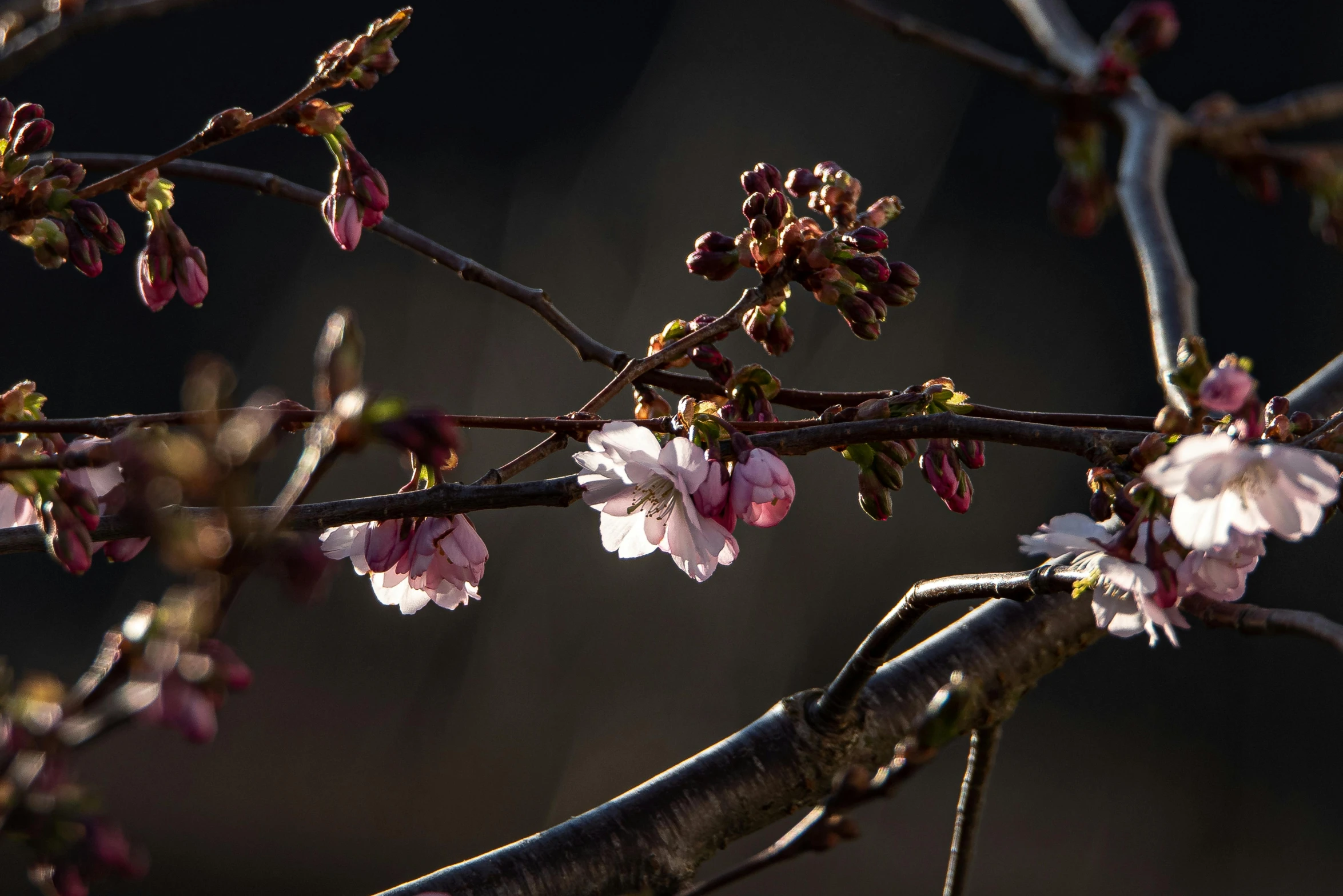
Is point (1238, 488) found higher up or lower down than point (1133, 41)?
lower down

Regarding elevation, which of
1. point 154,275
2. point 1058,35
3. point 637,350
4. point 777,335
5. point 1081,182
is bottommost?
point 637,350

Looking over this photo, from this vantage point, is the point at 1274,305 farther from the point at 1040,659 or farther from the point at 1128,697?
the point at 1040,659

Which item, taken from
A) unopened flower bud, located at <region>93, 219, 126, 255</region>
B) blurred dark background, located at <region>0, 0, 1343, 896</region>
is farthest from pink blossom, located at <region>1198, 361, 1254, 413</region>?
blurred dark background, located at <region>0, 0, 1343, 896</region>

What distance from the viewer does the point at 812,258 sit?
0.45 metres

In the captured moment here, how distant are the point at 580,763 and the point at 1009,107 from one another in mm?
1872

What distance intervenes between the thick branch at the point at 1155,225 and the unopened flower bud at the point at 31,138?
2.02 feet

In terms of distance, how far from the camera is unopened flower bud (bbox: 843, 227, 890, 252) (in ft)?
1.46

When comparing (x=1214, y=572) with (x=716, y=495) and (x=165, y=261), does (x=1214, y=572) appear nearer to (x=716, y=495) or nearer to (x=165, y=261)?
(x=716, y=495)

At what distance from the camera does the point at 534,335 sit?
2.33 meters

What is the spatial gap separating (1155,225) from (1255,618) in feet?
1.43

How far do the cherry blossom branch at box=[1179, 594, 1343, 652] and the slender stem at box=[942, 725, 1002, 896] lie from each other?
188 mm

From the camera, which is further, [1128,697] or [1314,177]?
[1128,697]

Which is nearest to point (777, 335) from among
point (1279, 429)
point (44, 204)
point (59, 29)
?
point (1279, 429)

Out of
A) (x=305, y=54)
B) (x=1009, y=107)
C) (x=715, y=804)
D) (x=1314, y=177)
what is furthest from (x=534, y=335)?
(x=1314, y=177)
